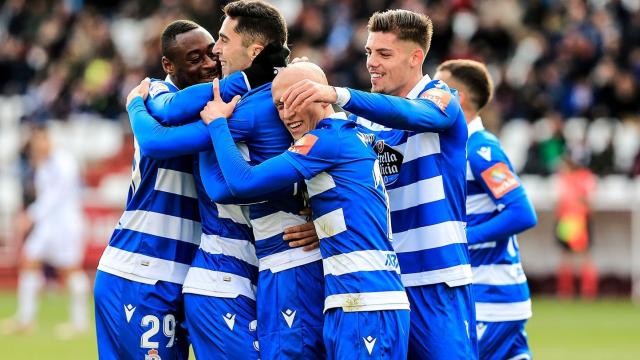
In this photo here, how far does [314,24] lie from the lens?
24.5 m

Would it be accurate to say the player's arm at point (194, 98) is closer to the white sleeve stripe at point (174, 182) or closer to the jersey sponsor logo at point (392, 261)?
the white sleeve stripe at point (174, 182)

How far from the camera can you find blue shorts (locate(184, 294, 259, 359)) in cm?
651

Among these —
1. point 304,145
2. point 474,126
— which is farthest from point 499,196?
point 304,145

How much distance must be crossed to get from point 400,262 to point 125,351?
5.80 ft

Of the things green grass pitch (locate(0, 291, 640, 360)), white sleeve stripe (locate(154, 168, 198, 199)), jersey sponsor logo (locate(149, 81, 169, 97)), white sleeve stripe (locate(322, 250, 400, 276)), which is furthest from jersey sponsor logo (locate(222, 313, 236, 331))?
green grass pitch (locate(0, 291, 640, 360))

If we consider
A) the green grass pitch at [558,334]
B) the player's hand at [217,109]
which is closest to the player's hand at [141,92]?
the player's hand at [217,109]

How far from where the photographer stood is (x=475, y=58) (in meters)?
22.4

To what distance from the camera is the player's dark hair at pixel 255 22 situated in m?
6.61

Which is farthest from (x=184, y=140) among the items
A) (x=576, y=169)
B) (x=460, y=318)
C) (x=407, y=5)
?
(x=407, y=5)

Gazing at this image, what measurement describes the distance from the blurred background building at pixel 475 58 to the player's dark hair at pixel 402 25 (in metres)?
13.5

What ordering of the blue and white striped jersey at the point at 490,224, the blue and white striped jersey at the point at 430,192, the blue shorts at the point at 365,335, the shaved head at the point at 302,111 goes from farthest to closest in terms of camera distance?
the blue and white striped jersey at the point at 490,224 → the blue and white striped jersey at the point at 430,192 → the shaved head at the point at 302,111 → the blue shorts at the point at 365,335

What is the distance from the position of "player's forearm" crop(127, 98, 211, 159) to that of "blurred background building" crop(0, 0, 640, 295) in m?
14.2

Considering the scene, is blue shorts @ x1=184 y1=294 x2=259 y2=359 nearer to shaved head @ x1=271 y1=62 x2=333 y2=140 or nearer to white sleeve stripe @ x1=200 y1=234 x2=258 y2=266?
white sleeve stripe @ x1=200 y1=234 x2=258 y2=266

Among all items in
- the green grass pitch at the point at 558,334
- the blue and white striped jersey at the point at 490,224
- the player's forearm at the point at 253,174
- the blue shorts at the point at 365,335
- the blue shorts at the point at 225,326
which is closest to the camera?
the blue shorts at the point at 365,335
